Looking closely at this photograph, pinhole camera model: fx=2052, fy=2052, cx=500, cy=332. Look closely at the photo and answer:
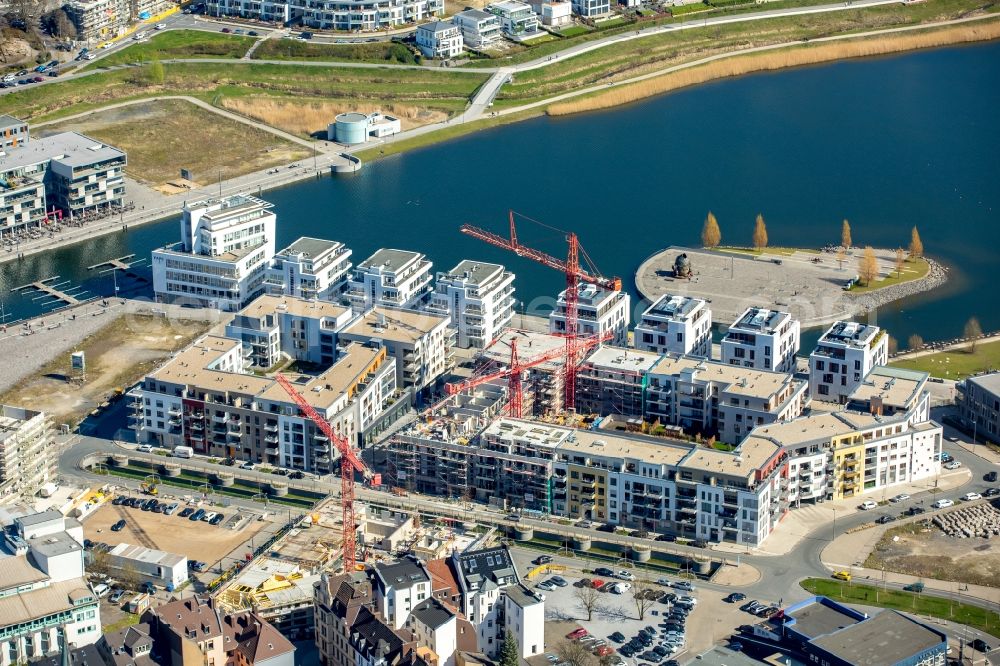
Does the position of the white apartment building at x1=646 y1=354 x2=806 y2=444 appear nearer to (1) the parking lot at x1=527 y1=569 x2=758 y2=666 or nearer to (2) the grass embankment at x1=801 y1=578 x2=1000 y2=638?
(2) the grass embankment at x1=801 y1=578 x2=1000 y2=638

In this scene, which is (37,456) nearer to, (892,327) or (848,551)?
(848,551)

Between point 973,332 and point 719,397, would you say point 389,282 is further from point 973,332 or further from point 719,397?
point 973,332

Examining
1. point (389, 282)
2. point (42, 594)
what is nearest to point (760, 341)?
point (389, 282)

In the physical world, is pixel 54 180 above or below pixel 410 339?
above

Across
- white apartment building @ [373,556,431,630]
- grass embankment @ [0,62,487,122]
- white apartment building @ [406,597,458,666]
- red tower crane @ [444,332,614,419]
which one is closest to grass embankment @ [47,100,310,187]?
grass embankment @ [0,62,487,122]

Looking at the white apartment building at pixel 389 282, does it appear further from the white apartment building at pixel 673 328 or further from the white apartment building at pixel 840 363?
the white apartment building at pixel 840 363

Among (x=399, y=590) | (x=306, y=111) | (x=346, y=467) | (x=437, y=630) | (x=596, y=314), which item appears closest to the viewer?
(x=437, y=630)
